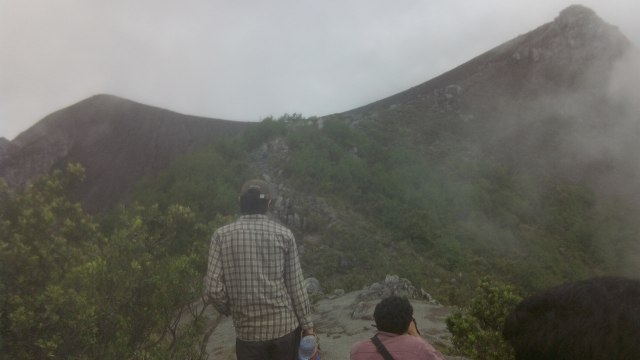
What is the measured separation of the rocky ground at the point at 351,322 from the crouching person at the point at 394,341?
4.38 meters

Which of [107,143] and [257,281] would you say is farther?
[107,143]

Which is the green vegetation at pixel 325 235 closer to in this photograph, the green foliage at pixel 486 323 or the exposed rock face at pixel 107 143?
the green foliage at pixel 486 323

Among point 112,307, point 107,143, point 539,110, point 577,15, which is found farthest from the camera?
point 577,15

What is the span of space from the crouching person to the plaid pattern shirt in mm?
708

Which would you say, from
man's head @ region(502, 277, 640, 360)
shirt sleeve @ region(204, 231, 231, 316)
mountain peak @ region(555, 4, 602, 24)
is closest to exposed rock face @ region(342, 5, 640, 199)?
mountain peak @ region(555, 4, 602, 24)

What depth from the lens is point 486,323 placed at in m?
4.02

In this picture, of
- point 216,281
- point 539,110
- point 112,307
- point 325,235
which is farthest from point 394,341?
point 539,110

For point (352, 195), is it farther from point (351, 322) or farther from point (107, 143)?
point (107, 143)

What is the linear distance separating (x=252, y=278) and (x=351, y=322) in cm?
640

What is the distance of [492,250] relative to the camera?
18719 mm

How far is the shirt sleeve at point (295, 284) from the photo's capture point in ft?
10.6

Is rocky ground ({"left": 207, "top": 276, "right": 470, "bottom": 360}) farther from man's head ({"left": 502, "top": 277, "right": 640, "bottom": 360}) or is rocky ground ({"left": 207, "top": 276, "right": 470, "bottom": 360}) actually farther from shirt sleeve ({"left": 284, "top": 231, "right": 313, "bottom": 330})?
man's head ({"left": 502, "top": 277, "right": 640, "bottom": 360})

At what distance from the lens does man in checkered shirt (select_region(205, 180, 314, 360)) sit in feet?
10.2

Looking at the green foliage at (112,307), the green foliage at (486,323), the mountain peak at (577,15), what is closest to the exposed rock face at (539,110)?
the mountain peak at (577,15)
